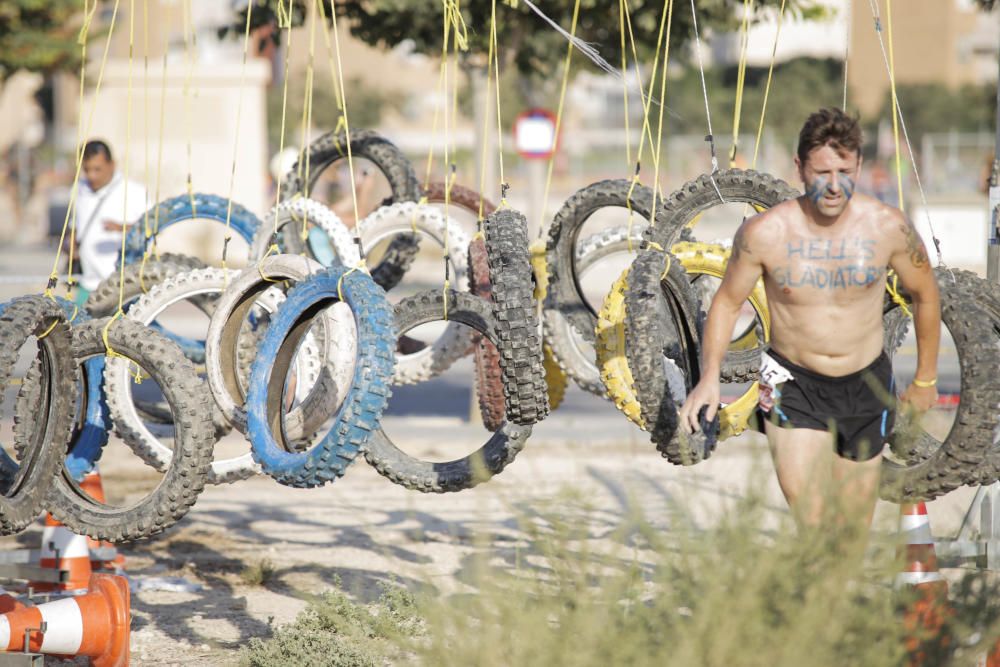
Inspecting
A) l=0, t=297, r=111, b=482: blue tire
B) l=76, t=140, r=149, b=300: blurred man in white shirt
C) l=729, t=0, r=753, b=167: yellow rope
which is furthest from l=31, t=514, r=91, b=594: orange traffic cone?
l=729, t=0, r=753, b=167: yellow rope

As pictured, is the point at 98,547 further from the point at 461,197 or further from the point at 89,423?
the point at 461,197

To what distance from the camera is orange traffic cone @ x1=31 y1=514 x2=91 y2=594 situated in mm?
6914

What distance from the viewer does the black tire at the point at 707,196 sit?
6.13m

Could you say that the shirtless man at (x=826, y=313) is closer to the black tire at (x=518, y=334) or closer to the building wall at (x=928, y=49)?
the black tire at (x=518, y=334)

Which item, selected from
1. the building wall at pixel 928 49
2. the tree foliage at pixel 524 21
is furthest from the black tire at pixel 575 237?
the building wall at pixel 928 49

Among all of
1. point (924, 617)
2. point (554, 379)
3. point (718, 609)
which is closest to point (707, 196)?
point (554, 379)

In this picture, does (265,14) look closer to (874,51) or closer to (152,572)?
(152,572)

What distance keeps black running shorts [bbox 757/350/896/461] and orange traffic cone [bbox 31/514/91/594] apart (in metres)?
3.85

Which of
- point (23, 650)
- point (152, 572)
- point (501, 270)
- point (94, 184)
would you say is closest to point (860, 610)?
point (501, 270)

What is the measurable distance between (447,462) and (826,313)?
2022mm

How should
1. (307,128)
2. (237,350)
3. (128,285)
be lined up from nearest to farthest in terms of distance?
1. (307,128)
2. (237,350)
3. (128,285)

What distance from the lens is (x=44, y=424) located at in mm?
5793

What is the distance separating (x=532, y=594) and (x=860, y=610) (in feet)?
3.11

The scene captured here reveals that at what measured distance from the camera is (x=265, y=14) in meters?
9.82
